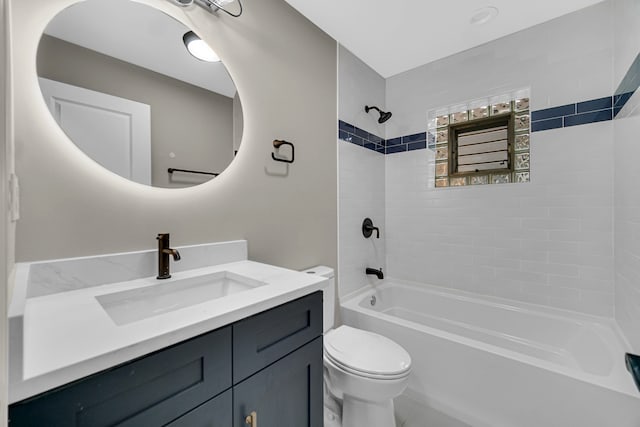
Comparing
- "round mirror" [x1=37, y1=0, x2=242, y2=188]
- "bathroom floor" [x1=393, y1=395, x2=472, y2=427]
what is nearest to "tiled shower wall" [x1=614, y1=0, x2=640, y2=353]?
"bathroom floor" [x1=393, y1=395, x2=472, y2=427]

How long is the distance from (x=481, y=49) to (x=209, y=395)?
110 inches

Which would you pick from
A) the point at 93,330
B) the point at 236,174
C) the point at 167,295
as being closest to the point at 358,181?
the point at 236,174

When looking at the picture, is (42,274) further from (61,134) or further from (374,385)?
(374,385)

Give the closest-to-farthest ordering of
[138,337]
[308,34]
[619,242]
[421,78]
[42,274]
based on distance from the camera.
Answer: [138,337] → [42,274] → [619,242] → [308,34] → [421,78]

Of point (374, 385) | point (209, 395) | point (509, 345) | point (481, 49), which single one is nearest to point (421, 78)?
point (481, 49)

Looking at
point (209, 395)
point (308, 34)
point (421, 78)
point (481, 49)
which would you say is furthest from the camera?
point (421, 78)

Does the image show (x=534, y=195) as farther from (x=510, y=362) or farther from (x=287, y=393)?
(x=287, y=393)

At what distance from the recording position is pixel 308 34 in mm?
1826

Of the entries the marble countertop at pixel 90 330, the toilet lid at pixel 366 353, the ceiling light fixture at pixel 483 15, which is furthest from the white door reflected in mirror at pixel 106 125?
the ceiling light fixture at pixel 483 15

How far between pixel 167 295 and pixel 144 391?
499 millimetres

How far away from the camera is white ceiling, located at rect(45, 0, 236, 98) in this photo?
94 centimetres

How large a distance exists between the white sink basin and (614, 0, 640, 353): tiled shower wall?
6.04ft

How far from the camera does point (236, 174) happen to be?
4.57 ft

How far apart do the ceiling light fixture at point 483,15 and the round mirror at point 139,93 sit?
1706 millimetres
